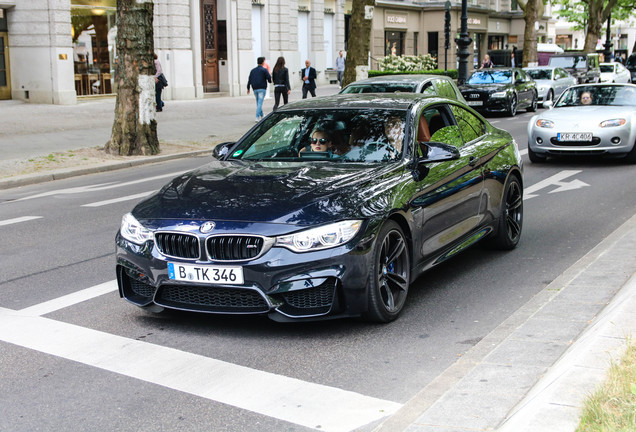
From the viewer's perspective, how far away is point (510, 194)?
26.9 ft

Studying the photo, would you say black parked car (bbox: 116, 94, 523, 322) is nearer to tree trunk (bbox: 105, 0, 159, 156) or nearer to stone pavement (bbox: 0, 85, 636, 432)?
stone pavement (bbox: 0, 85, 636, 432)

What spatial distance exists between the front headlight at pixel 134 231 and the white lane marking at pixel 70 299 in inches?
39.4

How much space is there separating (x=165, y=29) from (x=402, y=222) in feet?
88.5

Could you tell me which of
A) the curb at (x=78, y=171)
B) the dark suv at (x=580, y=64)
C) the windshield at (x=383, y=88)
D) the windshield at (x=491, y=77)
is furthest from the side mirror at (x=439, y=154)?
the dark suv at (x=580, y=64)

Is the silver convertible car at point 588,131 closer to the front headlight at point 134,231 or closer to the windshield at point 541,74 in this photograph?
the front headlight at point 134,231

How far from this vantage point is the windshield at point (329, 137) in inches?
256

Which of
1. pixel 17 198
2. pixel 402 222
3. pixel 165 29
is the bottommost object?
pixel 17 198

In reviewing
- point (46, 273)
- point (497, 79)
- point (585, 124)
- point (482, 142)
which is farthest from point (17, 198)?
point (497, 79)

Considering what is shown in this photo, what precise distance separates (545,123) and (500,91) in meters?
12.2

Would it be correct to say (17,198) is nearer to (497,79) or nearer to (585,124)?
(585,124)

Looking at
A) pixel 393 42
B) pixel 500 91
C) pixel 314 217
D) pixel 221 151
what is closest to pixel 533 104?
pixel 500 91

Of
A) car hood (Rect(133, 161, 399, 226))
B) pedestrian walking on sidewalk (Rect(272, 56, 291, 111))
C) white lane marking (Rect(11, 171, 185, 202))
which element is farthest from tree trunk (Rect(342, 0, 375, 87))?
car hood (Rect(133, 161, 399, 226))

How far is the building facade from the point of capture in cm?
2719

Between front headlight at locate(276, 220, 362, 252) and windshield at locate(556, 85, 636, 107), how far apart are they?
456 inches
